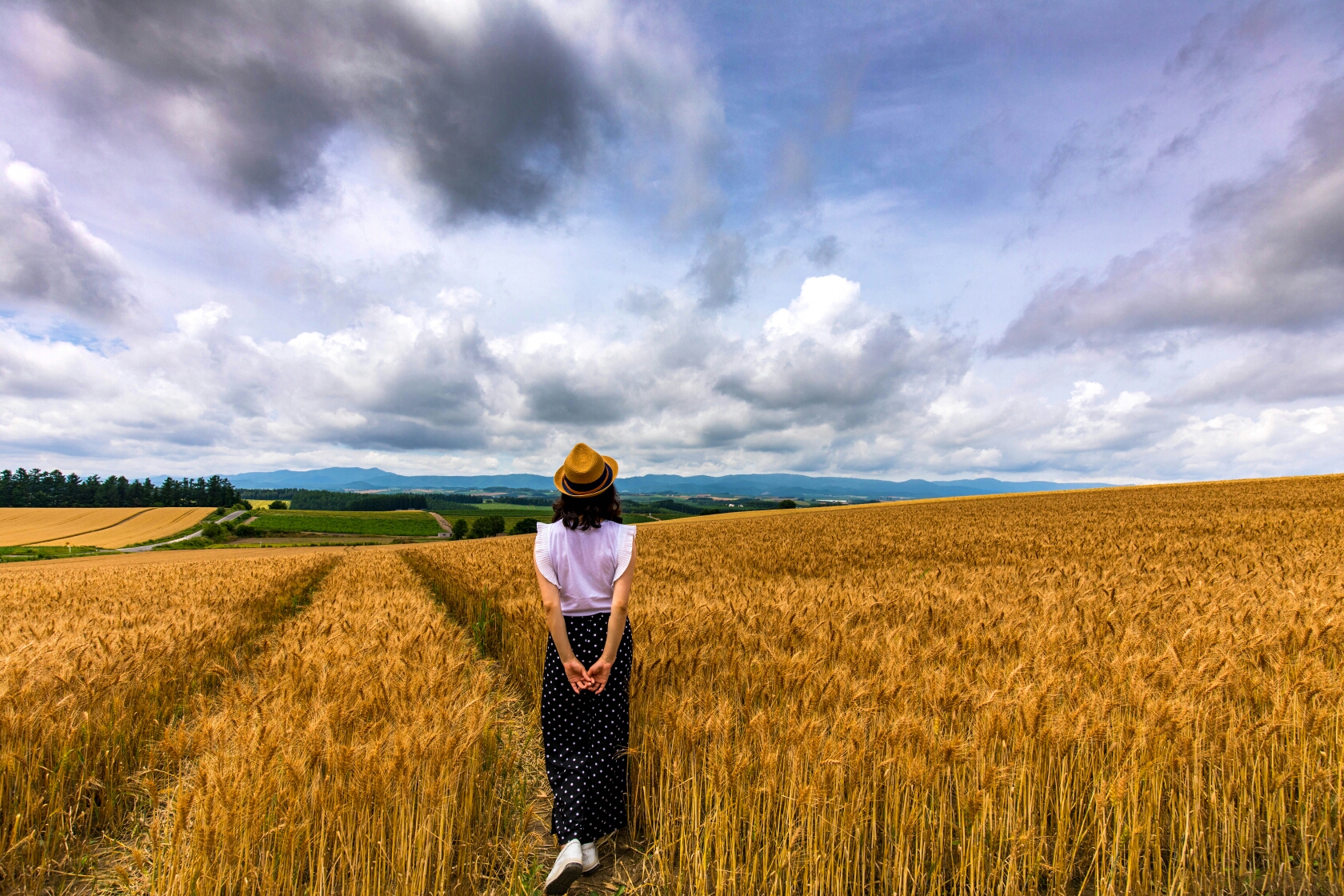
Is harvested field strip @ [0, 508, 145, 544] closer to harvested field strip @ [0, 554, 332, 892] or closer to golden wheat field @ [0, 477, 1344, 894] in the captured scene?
harvested field strip @ [0, 554, 332, 892]

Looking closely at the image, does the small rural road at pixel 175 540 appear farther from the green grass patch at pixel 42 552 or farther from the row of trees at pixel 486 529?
the row of trees at pixel 486 529

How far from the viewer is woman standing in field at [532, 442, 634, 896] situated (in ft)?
9.60

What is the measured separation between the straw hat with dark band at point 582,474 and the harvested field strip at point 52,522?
3033 inches

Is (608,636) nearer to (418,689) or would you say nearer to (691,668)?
(691,668)

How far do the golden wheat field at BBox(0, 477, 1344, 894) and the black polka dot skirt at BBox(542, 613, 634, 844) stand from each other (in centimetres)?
19

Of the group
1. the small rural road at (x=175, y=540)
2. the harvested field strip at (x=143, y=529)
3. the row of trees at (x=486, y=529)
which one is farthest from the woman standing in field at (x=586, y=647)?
the harvested field strip at (x=143, y=529)

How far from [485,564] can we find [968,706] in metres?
10.0

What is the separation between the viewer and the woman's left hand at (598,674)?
2.92 meters

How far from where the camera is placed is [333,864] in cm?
254

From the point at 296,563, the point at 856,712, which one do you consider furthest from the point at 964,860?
the point at 296,563

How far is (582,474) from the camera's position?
117 inches

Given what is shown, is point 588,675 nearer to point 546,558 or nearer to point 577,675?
point 577,675

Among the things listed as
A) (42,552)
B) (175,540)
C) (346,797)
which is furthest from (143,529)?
(346,797)

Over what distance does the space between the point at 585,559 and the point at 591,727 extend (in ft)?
3.15
